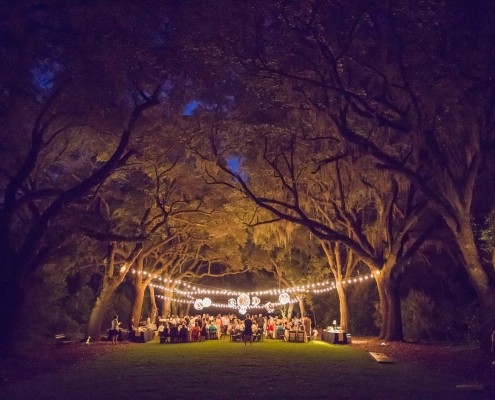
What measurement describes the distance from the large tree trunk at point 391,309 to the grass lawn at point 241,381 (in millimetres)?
7357

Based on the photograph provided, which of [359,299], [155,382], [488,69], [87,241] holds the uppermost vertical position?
[488,69]

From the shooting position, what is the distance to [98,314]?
23.2m

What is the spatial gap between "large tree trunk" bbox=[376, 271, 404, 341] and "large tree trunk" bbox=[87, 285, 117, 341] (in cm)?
1230

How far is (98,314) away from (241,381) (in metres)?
14.9

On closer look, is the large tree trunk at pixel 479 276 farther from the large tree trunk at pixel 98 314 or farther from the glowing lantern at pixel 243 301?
the glowing lantern at pixel 243 301

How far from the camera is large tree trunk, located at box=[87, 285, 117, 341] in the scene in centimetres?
2291

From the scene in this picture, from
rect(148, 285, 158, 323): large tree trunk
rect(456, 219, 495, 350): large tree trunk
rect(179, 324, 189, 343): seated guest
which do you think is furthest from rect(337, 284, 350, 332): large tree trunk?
rect(148, 285, 158, 323): large tree trunk

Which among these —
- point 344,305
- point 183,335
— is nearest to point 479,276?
point 344,305

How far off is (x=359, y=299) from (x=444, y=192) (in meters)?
17.3

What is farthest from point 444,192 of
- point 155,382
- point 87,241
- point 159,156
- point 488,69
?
point 87,241

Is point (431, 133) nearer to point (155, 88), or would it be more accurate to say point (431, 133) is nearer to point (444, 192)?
point (444, 192)

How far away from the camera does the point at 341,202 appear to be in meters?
20.5

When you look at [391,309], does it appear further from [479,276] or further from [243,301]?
[243,301]

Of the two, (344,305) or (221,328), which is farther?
(221,328)
